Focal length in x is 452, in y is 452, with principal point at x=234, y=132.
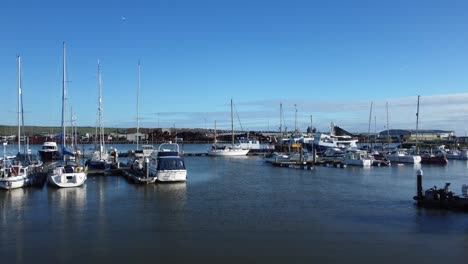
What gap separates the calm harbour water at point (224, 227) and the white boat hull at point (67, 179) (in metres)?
0.75

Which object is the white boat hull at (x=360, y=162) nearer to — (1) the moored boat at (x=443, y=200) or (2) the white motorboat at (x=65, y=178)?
(1) the moored boat at (x=443, y=200)

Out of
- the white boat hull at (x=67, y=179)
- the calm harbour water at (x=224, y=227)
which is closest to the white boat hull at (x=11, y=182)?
the calm harbour water at (x=224, y=227)

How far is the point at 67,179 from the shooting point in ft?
113

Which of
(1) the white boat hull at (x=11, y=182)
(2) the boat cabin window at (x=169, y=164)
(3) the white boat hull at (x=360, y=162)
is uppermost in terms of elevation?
(2) the boat cabin window at (x=169, y=164)

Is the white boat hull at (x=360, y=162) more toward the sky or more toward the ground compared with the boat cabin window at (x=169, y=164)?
more toward the ground

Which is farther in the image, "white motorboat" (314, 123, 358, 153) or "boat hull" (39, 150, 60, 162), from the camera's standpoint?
"white motorboat" (314, 123, 358, 153)

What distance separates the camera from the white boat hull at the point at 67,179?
34156 mm

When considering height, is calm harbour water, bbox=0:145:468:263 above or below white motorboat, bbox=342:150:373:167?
below

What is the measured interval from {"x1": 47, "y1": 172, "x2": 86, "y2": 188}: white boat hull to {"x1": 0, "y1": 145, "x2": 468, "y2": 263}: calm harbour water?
748 millimetres

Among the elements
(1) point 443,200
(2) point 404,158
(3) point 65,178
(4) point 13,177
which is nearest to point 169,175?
(3) point 65,178

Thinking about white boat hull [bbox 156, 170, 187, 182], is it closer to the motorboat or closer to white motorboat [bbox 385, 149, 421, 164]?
white motorboat [bbox 385, 149, 421, 164]

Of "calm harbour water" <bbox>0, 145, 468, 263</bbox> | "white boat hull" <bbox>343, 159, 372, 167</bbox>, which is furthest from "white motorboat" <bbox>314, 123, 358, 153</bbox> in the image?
"calm harbour water" <bbox>0, 145, 468, 263</bbox>

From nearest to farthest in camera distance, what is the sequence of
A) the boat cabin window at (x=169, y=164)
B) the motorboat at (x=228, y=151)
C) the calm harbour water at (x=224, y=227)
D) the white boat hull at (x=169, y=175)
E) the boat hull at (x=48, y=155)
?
the calm harbour water at (x=224, y=227)
the white boat hull at (x=169, y=175)
the boat cabin window at (x=169, y=164)
the boat hull at (x=48, y=155)
the motorboat at (x=228, y=151)

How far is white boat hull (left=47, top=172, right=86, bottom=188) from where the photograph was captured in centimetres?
3416
